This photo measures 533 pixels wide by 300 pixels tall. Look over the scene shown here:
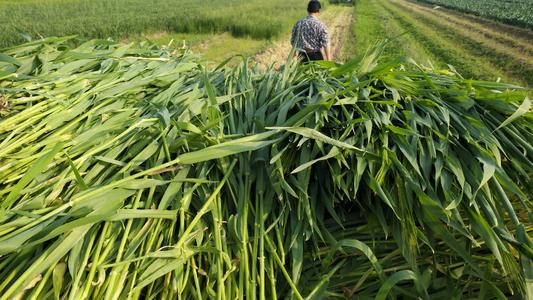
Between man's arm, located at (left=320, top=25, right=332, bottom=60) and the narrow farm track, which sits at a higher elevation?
man's arm, located at (left=320, top=25, right=332, bottom=60)

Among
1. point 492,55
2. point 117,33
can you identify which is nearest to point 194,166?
point 492,55

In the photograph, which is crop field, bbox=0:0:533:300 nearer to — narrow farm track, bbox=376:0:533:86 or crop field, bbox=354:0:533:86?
crop field, bbox=354:0:533:86

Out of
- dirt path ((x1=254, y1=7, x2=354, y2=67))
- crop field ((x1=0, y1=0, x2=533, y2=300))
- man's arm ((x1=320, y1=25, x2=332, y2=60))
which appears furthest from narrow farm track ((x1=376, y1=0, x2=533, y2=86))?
crop field ((x1=0, y1=0, x2=533, y2=300))

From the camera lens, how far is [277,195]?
1340 millimetres

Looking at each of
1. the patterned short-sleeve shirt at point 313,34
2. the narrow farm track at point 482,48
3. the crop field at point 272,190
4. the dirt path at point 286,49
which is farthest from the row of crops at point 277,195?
the narrow farm track at point 482,48

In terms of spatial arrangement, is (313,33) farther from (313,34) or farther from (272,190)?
(272,190)

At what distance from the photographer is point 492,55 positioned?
34.5 feet

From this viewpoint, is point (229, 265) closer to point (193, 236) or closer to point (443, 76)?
point (193, 236)

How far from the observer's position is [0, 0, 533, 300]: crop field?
3.70 feet

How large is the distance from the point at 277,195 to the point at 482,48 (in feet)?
40.3

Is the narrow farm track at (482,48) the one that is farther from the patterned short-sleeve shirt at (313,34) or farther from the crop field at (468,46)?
the patterned short-sleeve shirt at (313,34)

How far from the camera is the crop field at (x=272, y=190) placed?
1127 millimetres

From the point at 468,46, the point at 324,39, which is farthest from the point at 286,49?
the point at 324,39

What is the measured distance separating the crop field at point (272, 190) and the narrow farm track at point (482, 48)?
6.44m
